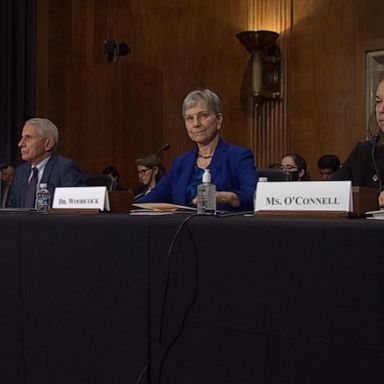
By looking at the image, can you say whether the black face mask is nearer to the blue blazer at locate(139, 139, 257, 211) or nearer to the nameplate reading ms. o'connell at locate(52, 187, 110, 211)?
the blue blazer at locate(139, 139, 257, 211)

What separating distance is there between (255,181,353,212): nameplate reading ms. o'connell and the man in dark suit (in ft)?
5.98

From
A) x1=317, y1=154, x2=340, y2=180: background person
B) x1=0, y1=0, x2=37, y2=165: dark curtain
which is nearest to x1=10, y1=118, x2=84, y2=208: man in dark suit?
x1=317, y1=154, x2=340, y2=180: background person

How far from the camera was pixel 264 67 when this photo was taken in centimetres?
687

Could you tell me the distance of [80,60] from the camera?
826 centimetres

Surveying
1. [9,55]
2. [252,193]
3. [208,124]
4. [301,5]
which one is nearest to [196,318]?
[252,193]

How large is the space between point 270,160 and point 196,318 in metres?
5.09

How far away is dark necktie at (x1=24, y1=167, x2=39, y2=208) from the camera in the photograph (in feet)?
11.7

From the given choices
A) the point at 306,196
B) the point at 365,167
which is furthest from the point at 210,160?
the point at 306,196

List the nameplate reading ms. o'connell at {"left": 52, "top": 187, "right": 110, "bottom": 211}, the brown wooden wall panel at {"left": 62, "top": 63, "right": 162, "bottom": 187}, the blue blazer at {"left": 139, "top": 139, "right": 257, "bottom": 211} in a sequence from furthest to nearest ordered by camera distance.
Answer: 1. the brown wooden wall panel at {"left": 62, "top": 63, "right": 162, "bottom": 187}
2. the blue blazer at {"left": 139, "top": 139, "right": 257, "bottom": 211}
3. the nameplate reading ms. o'connell at {"left": 52, "top": 187, "right": 110, "bottom": 211}

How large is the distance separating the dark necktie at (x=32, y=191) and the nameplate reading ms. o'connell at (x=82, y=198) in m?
1.04

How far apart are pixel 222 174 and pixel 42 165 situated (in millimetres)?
1075

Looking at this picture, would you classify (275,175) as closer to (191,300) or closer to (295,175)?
(191,300)

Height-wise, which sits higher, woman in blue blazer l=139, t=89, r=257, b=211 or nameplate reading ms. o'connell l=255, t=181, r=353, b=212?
woman in blue blazer l=139, t=89, r=257, b=211

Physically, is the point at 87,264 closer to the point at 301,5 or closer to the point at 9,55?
the point at 301,5
